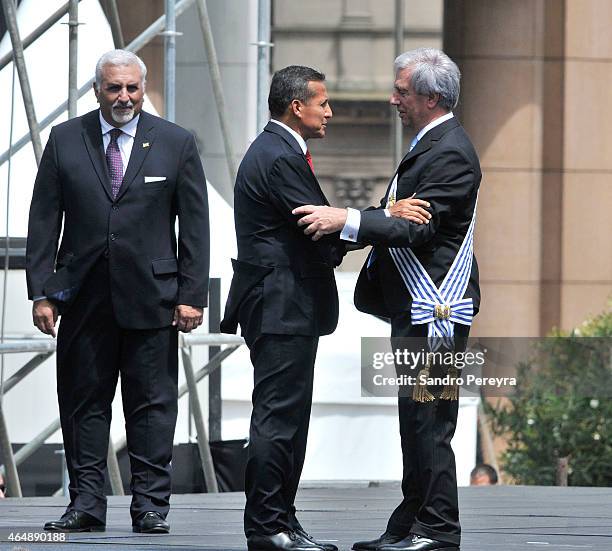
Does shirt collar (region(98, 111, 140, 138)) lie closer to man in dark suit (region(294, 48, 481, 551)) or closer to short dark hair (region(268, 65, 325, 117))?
short dark hair (region(268, 65, 325, 117))

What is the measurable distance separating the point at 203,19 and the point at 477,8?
602 centimetres

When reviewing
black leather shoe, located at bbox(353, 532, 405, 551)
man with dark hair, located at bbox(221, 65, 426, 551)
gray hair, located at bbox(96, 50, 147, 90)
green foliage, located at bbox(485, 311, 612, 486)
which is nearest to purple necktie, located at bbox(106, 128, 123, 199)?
gray hair, located at bbox(96, 50, 147, 90)

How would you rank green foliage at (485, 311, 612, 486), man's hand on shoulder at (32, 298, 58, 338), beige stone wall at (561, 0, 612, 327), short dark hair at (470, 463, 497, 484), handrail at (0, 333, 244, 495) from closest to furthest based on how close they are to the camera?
man's hand on shoulder at (32, 298, 58, 338) < handrail at (0, 333, 244, 495) < green foliage at (485, 311, 612, 486) < short dark hair at (470, 463, 497, 484) < beige stone wall at (561, 0, 612, 327)

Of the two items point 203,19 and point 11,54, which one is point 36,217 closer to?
point 11,54

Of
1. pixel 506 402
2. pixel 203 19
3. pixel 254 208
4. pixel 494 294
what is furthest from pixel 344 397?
pixel 254 208

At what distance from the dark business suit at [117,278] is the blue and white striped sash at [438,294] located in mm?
876

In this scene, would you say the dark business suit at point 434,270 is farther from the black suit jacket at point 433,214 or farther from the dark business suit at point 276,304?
the dark business suit at point 276,304

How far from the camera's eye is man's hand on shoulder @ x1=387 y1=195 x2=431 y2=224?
16.2ft

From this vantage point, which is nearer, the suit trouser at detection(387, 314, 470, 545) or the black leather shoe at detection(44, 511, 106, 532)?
the suit trouser at detection(387, 314, 470, 545)

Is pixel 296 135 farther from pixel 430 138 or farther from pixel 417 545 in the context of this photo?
pixel 417 545

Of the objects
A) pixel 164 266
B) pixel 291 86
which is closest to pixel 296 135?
pixel 291 86

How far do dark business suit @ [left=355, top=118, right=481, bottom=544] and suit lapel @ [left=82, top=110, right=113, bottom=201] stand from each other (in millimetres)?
1024

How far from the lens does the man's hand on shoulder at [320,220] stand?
4.96m

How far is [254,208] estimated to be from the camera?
510cm
